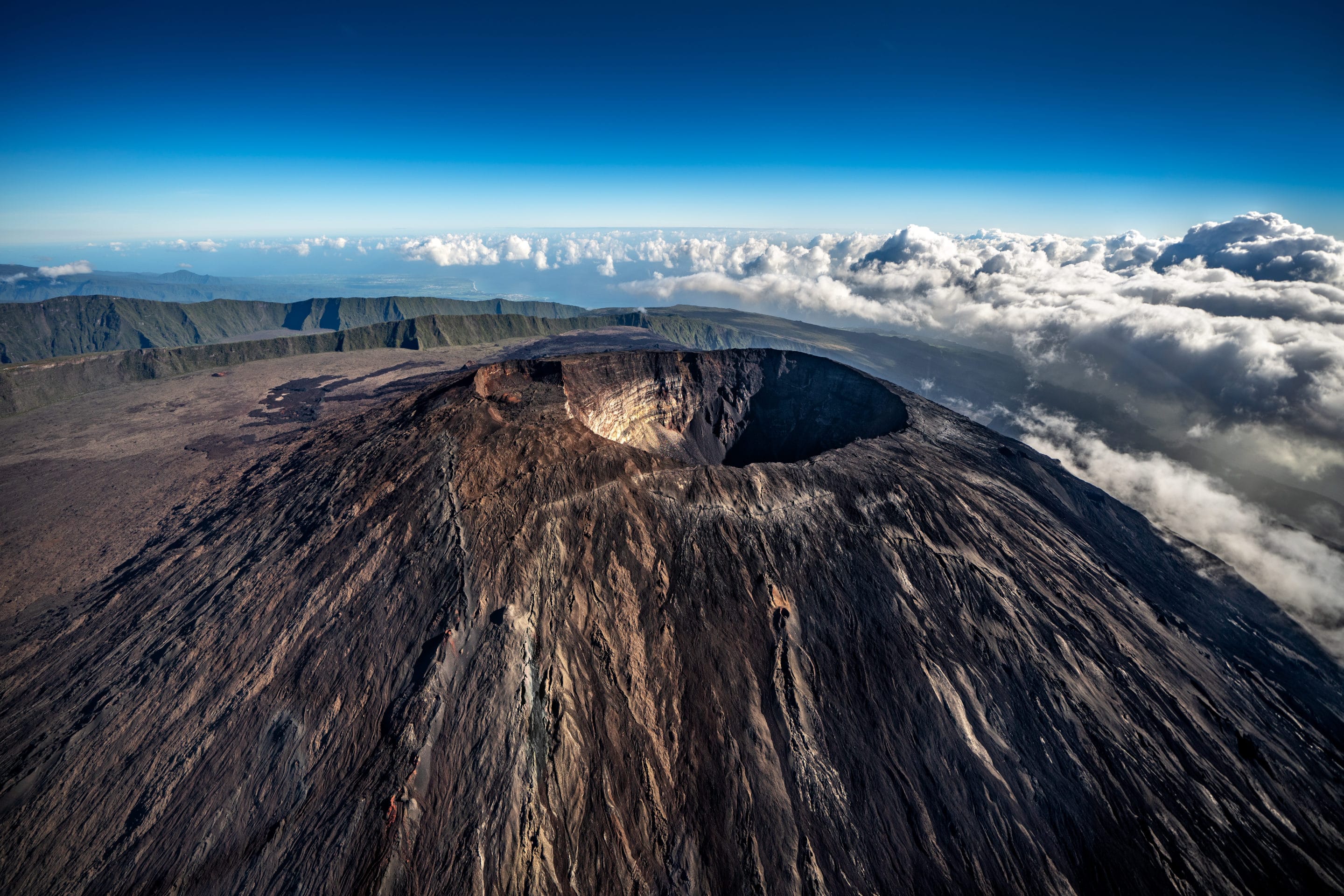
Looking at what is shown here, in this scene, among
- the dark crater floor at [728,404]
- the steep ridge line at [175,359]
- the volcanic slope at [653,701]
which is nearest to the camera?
the volcanic slope at [653,701]

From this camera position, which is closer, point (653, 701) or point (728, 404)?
point (653, 701)

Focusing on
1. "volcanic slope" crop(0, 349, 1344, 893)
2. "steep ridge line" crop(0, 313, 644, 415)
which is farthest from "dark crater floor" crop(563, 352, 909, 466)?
"steep ridge line" crop(0, 313, 644, 415)

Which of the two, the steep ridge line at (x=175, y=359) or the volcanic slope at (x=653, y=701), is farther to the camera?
the steep ridge line at (x=175, y=359)

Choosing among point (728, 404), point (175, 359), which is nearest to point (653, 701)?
point (728, 404)

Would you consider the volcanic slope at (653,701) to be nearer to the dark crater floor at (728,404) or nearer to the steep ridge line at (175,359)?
the dark crater floor at (728,404)

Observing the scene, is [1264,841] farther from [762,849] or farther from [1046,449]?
[1046,449]

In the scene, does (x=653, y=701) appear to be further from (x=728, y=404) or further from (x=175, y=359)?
(x=175, y=359)

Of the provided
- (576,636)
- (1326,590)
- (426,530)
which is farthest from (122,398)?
(1326,590)

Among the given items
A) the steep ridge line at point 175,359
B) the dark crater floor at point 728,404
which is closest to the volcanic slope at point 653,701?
the dark crater floor at point 728,404

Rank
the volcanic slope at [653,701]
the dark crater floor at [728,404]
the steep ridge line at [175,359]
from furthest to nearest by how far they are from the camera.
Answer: the steep ridge line at [175,359] → the dark crater floor at [728,404] → the volcanic slope at [653,701]
